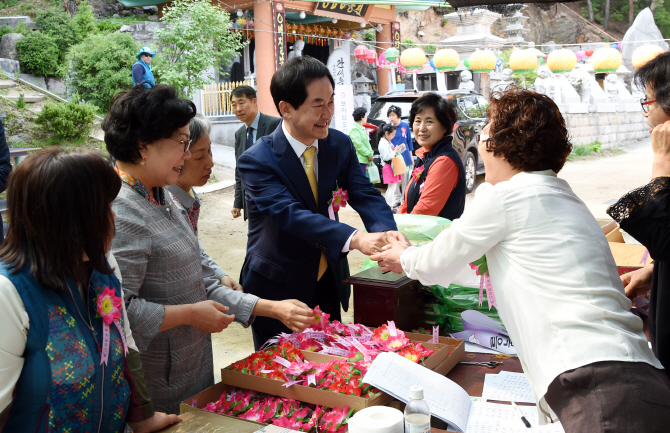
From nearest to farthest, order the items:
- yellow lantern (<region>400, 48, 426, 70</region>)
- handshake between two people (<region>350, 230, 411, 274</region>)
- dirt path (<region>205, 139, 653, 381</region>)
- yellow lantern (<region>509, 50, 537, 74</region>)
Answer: handshake between two people (<region>350, 230, 411, 274</region>) → dirt path (<region>205, 139, 653, 381</region>) → yellow lantern (<region>509, 50, 537, 74</region>) → yellow lantern (<region>400, 48, 426, 70</region>)

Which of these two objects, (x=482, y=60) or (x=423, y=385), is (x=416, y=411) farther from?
(x=482, y=60)

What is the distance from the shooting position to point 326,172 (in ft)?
7.68

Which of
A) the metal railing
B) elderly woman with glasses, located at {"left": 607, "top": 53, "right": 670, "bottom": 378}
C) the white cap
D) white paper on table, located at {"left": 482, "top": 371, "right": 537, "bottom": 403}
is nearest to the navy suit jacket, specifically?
white paper on table, located at {"left": 482, "top": 371, "right": 537, "bottom": 403}

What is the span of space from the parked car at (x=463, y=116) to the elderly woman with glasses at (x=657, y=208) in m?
8.17

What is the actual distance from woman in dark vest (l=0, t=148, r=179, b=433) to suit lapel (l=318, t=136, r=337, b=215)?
3.77ft

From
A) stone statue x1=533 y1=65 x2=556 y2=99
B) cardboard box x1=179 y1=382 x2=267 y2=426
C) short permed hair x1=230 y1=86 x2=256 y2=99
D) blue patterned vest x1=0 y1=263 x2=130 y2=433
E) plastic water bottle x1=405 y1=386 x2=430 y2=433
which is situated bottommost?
cardboard box x1=179 y1=382 x2=267 y2=426

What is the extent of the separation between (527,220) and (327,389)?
0.73 meters

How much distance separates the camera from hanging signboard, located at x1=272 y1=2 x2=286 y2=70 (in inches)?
490

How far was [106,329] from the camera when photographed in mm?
1298

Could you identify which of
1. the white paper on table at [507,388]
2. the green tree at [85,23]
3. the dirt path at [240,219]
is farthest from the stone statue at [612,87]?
the white paper on table at [507,388]

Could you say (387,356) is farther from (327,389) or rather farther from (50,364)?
(50,364)

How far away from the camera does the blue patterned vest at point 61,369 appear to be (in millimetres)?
1147

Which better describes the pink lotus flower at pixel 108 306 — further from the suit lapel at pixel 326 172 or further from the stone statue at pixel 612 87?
the stone statue at pixel 612 87

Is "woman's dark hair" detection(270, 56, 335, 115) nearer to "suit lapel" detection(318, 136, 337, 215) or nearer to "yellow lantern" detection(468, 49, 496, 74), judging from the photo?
"suit lapel" detection(318, 136, 337, 215)
